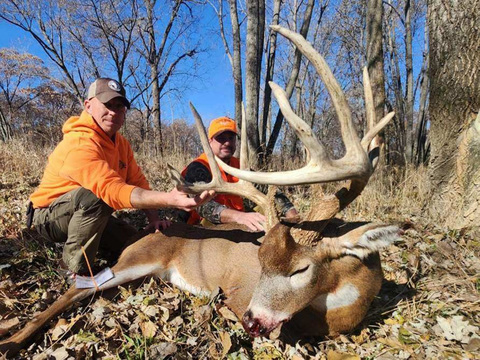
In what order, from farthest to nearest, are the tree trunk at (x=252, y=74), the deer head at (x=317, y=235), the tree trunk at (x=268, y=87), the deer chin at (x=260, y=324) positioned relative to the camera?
the tree trunk at (x=268, y=87) < the tree trunk at (x=252, y=74) < the deer chin at (x=260, y=324) < the deer head at (x=317, y=235)

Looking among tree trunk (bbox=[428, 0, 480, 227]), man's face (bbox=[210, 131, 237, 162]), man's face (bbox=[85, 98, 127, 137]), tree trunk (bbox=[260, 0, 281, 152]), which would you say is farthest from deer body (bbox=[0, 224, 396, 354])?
tree trunk (bbox=[260, 0, 281, 152])

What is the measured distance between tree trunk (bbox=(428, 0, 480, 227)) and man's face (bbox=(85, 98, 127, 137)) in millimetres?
3775

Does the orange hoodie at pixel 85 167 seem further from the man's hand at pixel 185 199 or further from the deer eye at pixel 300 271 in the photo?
the deer eye at pixel 300 271

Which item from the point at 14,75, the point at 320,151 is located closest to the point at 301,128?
the point at 320,151

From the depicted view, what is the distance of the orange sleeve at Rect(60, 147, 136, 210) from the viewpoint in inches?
106

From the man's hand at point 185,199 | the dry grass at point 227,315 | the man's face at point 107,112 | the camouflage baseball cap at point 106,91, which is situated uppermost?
the camouflage baseball cap at point 106,91

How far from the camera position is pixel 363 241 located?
2391 mm

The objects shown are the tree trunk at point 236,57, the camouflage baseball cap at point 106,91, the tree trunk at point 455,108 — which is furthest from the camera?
the tree trunk at point 236,57

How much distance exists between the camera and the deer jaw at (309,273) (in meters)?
2.32

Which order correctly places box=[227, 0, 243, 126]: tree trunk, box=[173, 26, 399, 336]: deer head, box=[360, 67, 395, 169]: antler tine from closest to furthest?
box=[173, 26, 399, 336]: deer head
box=[360, 67, 395, 169]: antler tine
box=[227, 0, 243, 126]: tree trunk

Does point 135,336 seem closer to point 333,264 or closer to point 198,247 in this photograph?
point 198,247

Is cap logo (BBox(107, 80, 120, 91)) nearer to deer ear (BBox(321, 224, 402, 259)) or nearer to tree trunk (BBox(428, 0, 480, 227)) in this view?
deer ear (BBox(321, 224, 402, 259))

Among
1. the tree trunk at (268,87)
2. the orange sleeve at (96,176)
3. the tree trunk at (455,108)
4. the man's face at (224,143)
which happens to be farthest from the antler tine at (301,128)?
the tree trunk at (268,87)

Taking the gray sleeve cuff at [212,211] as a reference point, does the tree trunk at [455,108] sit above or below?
above
